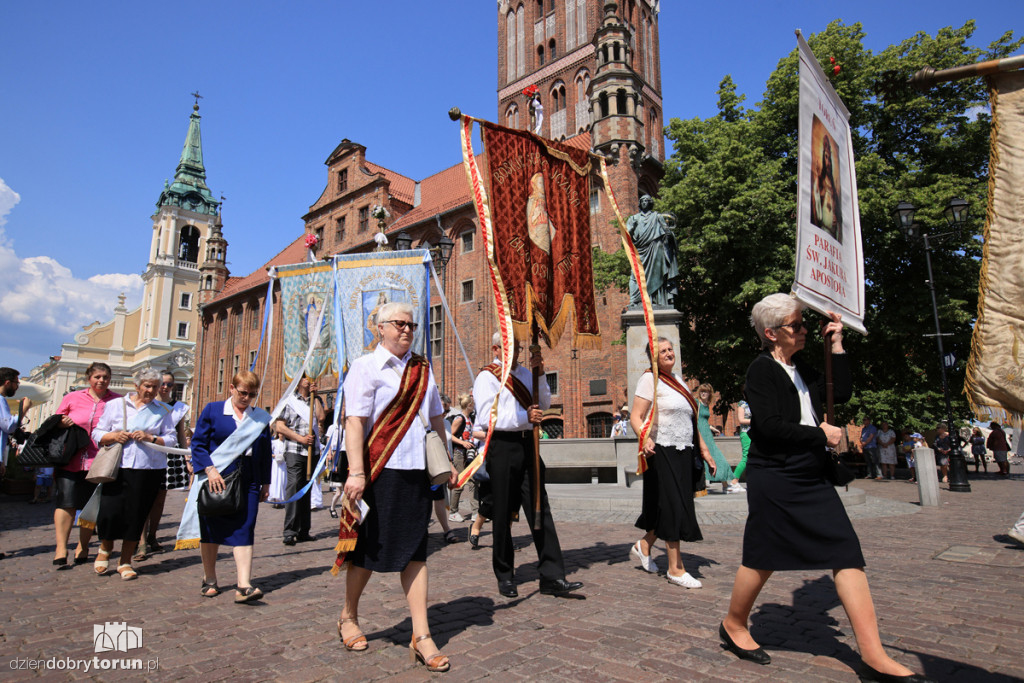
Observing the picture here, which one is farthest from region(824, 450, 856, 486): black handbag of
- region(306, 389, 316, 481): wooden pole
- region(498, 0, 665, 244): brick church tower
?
region(498, 0, 665, 244): brick church tower

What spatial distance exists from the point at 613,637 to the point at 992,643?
2025 millimetres

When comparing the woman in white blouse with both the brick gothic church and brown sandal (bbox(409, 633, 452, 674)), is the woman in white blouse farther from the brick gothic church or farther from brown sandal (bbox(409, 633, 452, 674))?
the brick gothic church

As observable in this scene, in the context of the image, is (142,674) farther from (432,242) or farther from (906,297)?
(432,242)

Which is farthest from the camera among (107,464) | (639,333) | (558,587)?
(639,333)

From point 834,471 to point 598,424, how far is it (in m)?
22.8

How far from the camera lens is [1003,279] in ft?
8.25

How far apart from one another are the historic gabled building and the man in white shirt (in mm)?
68695

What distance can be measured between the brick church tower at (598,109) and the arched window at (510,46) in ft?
0.31

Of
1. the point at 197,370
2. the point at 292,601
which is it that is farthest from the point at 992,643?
the point at 197,370

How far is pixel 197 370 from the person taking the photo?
51188 mm

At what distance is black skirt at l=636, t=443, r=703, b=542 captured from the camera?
4.57m

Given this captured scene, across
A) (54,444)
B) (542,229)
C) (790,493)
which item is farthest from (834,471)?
(54,444)

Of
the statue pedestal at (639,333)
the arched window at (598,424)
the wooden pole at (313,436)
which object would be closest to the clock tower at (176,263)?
the arched window at (598,424)
